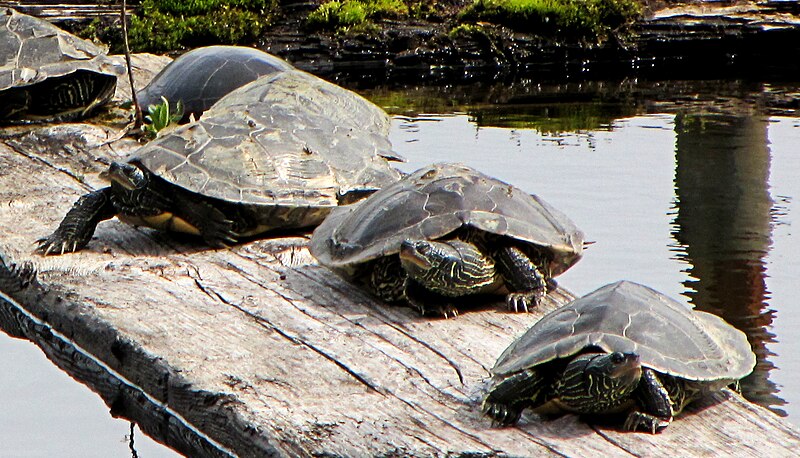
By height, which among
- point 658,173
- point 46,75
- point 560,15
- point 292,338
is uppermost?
point 46,75

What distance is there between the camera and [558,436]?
2.85 m

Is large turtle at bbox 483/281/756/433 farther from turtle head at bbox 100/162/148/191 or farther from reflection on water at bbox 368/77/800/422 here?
turtle head at bbox 100/162/148/191

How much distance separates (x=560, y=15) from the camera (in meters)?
11.6

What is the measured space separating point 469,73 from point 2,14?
5835mm

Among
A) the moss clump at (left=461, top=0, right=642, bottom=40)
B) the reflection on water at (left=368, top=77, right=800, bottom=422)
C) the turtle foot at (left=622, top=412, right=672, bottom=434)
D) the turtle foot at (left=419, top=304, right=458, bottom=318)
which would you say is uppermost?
the turtle foot at (left=622, top=412, right=672, bottom=434)

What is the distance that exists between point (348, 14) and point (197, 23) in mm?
1500

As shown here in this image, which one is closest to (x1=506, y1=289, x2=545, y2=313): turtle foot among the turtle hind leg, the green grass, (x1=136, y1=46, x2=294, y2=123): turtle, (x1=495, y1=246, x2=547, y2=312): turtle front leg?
(x1=495, y1=246, x2=547, y2=312): turtle front leg

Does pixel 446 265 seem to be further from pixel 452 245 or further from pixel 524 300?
pixel 524 300

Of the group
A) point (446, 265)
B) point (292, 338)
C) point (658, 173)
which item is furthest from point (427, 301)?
point (658, 173)

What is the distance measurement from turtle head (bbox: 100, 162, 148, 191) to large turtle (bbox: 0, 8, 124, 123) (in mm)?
2369

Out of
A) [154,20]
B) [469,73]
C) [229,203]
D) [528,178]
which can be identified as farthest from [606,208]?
[154,20]

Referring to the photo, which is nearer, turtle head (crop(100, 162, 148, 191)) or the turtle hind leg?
the turtle hind leg

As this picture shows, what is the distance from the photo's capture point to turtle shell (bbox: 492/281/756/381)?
2863 millimetres

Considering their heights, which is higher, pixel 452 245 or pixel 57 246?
pixel 452 245
